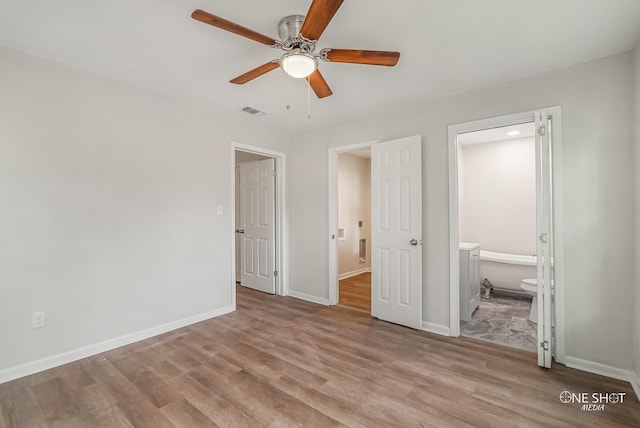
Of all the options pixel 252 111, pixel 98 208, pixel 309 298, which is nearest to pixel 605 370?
pixel 309 298

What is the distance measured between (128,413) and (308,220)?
2912 millimetres

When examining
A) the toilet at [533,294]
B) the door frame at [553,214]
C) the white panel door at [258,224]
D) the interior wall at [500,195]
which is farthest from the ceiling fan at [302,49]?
the interior wall at [500,195]

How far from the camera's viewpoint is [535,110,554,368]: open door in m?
2.39

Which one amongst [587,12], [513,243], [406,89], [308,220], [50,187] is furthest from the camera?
[513,243]

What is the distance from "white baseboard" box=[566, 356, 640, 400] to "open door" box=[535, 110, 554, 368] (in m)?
0.20

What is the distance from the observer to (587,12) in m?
1.83

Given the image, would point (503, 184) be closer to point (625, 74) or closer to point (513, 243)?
point (513, 243)

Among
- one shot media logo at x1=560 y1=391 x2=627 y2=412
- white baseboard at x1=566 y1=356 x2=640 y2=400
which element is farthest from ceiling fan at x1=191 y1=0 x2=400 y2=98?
white baseboard at x1=566 y1=356 x2=640 y2=400

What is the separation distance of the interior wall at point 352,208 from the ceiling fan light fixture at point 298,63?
3.63m

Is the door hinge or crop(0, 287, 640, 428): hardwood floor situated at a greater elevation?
the door hinge

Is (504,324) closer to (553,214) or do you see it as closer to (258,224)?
(553,214)

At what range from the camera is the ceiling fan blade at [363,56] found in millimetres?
1854

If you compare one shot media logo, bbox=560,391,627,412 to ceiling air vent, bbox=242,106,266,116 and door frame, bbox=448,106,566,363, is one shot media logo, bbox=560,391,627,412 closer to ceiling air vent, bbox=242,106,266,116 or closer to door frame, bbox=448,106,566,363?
Result: door frame, bbox=448,106,566,363

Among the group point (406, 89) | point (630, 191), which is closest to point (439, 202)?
point (406, 89)
